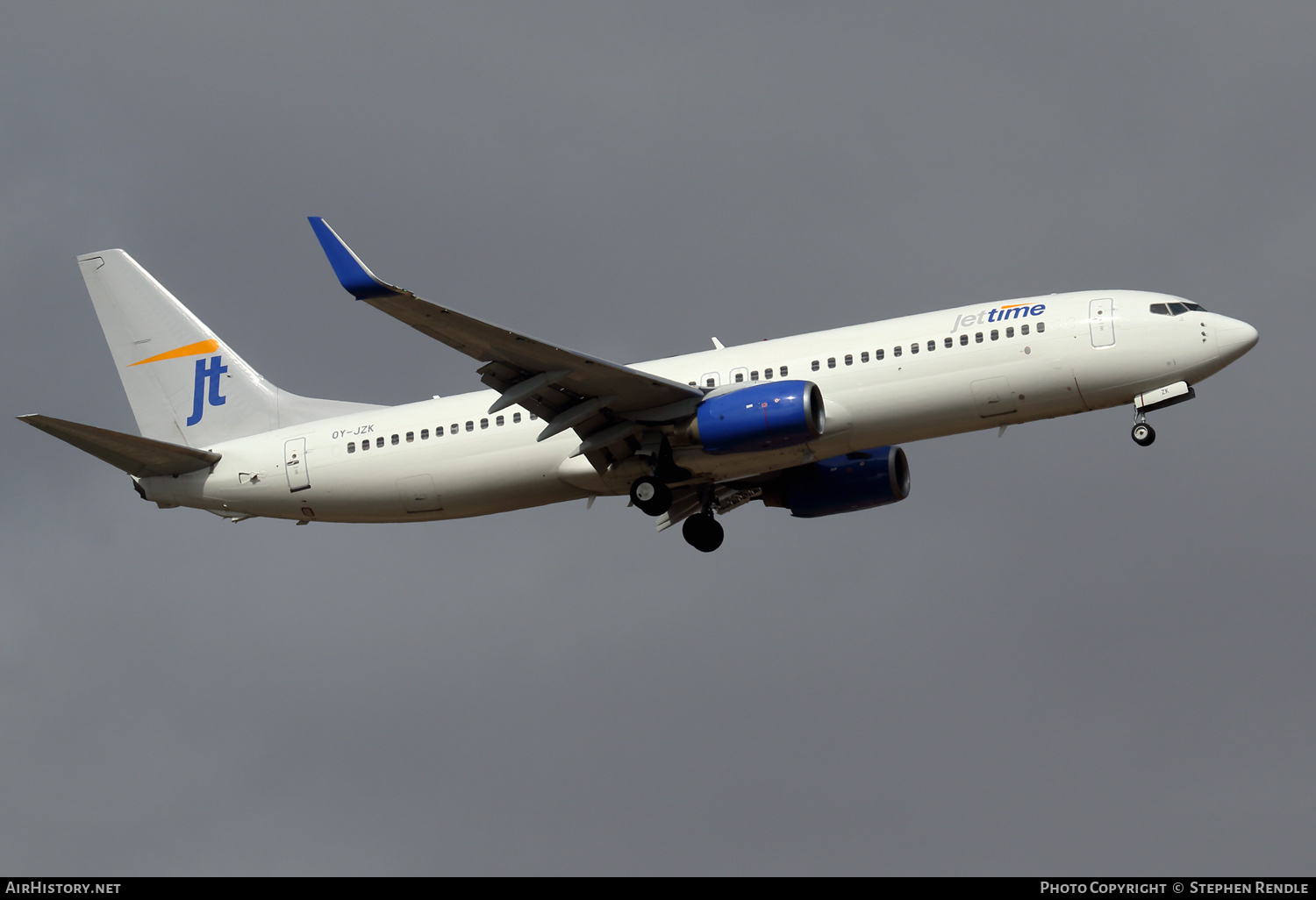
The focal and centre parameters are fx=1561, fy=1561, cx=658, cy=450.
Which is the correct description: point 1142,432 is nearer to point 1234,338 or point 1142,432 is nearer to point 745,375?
point 1234,338

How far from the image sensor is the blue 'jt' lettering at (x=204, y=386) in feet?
149

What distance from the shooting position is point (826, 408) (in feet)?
125

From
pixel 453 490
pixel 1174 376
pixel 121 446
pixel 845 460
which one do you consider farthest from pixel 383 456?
pixel 1174 376

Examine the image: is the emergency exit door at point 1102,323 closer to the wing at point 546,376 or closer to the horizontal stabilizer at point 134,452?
the wing at point 546,376

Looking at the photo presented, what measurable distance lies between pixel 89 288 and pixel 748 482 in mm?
20881

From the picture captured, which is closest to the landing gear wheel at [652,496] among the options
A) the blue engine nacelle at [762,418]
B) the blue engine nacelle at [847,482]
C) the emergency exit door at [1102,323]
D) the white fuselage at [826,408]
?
the white fuselage at [826,408]

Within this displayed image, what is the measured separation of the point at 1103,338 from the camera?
1480 inches

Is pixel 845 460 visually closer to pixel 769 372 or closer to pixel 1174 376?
pixel 769 372

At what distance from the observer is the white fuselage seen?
123ft

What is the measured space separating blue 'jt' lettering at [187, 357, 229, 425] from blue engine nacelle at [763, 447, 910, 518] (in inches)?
657

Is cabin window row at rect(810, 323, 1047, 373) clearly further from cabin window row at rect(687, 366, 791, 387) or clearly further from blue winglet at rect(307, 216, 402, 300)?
blue winglet at rect(307, 216, 402, 300)

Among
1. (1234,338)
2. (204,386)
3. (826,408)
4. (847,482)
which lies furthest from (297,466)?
(1234,338)

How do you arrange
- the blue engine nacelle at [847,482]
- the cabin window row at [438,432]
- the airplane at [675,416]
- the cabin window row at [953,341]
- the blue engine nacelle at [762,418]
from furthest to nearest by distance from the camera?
the blue engine nacelle at [847,482]
the cabin window row at [438,432]
the cabin window row at [953,341]
the airplane at [675,416]
the blue engine nacelle at [762,418]

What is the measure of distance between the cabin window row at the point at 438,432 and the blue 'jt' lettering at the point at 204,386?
614 cm
